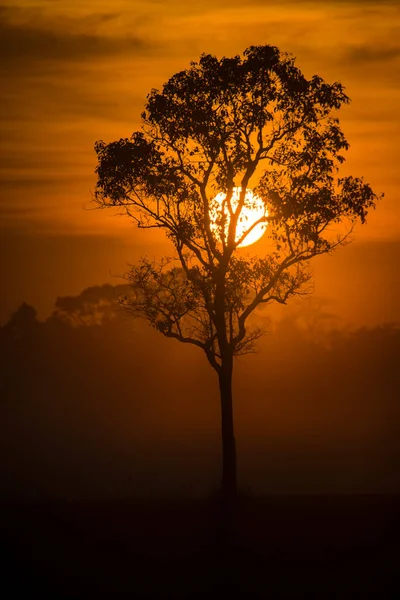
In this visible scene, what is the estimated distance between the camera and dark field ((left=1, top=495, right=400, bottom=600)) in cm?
3531

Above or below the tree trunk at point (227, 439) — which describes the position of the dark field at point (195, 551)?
below

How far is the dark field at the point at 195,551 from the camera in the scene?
35312 millimetres

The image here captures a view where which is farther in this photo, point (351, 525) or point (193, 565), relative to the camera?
point (351, 525)

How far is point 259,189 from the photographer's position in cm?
4628

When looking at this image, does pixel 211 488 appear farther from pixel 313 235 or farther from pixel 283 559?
pixel 313 235

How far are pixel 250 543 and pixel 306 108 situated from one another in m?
18.9

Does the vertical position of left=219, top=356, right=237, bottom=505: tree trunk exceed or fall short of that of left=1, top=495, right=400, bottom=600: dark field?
it exceeds it

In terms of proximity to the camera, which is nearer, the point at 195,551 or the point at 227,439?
the point at 195,551

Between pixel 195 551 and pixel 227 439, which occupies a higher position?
pixel 227 439

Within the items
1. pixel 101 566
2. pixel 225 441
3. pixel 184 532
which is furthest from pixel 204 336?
pixel 101 566

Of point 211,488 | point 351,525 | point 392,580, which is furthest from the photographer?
point 211,488

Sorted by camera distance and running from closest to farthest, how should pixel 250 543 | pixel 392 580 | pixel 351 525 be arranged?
pixel 392 580 < pixel 250 543 < pixel 351 525

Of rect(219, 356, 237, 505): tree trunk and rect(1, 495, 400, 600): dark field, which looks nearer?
rect(1, 495, 400, 600): dark field

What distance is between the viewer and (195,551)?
3791 cm
